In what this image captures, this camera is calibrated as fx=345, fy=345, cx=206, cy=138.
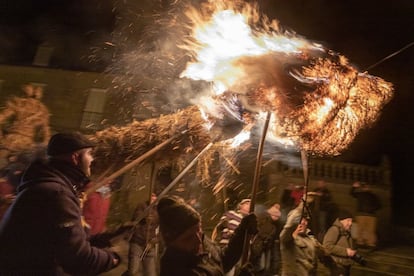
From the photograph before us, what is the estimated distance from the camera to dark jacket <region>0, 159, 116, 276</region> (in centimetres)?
242

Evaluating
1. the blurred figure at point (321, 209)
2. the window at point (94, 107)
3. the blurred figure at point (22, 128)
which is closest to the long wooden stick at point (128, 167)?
the blurred figure at point (22, 128)

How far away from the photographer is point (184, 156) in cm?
466

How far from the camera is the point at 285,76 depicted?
138 inches

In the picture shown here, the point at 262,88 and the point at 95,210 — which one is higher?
the point at 262,88

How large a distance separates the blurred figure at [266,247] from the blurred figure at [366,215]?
16.4 feet

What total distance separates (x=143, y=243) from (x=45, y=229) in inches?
75.8

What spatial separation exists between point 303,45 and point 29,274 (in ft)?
A: 10.9

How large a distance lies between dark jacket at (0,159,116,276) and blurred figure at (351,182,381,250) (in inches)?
343

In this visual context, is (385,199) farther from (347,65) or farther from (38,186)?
(38,186)

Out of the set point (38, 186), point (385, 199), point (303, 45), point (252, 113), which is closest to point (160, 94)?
point (252, 113)

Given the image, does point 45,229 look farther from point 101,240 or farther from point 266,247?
point 266,247

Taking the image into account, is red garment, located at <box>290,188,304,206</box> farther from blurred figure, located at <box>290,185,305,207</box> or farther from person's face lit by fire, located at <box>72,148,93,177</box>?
person's face lit by fire, located at <box>72,148,93,177</box>

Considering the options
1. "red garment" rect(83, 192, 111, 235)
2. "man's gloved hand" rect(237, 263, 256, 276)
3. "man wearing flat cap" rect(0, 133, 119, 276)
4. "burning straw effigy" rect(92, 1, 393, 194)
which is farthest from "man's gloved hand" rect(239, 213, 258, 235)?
"red garment" rect(83, 192, 111, 235)

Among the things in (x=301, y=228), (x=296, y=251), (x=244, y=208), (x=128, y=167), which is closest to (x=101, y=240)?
(x=128, y=167)
